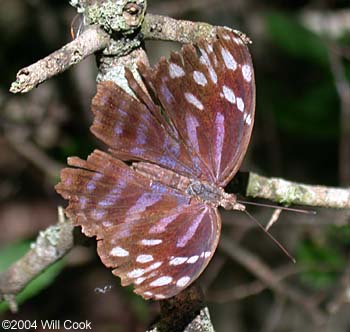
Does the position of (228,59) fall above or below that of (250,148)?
above

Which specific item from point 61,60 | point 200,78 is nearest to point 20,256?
point 200,78

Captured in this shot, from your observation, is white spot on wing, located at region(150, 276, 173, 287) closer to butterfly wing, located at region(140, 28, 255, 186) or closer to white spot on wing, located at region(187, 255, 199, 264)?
white spot on wing, located at region(187, 255, 199, 264)

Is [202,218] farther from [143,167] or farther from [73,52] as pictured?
[73,52]

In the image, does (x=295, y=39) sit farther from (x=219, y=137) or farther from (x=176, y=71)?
(x=176, y=71)

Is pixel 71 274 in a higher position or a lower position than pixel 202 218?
lower

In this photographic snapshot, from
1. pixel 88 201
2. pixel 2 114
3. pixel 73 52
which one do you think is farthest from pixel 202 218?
pixel 2 114

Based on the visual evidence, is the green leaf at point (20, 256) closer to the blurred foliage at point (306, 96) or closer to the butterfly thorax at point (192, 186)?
the butterfly thorax at point (192, 186)
